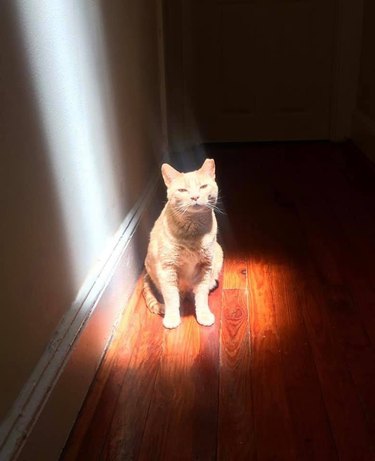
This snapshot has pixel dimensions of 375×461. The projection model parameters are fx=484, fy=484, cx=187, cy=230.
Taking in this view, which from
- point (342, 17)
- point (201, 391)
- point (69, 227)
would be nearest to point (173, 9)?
point (342, 17)

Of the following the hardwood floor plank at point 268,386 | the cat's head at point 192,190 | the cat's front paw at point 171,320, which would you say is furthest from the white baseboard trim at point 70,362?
the hardwood floor plank at point 268,386

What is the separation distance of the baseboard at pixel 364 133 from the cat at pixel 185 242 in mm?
1700

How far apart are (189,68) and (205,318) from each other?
2.13 m

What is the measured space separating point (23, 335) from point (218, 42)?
103 inches

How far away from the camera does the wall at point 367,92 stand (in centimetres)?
269

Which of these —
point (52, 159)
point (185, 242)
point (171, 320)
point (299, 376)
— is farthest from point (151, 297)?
point (52, 159)

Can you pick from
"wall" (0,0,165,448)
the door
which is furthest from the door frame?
"wall" (0,0,165,448)

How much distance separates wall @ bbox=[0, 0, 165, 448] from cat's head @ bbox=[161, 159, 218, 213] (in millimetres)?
190

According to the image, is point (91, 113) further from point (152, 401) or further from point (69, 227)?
point (152, 401)

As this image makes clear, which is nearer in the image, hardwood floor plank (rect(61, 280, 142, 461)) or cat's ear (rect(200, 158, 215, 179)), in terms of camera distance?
hardwood floor plank (rect(61, 280, 142, 461))

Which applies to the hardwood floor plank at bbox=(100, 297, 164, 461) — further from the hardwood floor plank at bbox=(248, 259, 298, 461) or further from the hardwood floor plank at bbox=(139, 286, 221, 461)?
the hardwood floor plank at bbox=(248, 259, 298, 461)

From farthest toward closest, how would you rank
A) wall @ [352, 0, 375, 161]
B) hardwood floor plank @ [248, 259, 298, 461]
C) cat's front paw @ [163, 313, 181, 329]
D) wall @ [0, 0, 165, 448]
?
wall @ [352, 0, 375, 161], cat's front paw @ [163, 313, 181, 329], hardwood floor plank @ [248, 259, 298, 461], wall @ [0, 0, 165, 448]

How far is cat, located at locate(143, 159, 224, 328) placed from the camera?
4.00 feet

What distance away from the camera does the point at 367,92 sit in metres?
2.81
